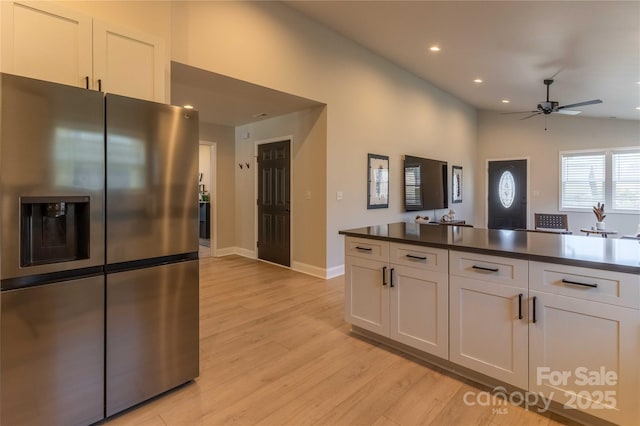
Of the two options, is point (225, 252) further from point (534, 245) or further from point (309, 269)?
point (534, 245)

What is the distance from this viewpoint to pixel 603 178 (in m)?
7.23

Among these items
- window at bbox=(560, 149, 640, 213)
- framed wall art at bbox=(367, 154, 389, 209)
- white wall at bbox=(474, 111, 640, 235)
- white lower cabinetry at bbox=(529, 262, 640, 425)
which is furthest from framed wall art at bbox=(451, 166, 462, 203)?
white lower cabinetry at bbox=(529, 262, 640, 425)

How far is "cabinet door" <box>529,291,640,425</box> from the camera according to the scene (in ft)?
5.18

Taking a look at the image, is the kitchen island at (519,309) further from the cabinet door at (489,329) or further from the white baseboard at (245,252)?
the white baseboard at (245,252)

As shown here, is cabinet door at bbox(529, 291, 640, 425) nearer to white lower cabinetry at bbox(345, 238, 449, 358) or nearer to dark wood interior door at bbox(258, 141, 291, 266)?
white lower cabinetry at bbox(345, 238, 449, 358)

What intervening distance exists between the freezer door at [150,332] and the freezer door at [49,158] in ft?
0.86

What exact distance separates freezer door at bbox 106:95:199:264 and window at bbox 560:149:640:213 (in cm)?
860

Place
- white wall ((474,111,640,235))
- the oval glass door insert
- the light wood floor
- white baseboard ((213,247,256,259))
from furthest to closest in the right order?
the oval glass door insert
white wall ((474,111,640,235))
white baseboard ((213,247,256,259))
the light wood floor

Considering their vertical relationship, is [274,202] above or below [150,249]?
above

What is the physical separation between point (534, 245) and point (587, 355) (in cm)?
65

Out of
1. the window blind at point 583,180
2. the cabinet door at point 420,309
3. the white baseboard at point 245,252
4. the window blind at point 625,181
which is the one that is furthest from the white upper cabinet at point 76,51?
the window blind at point 625,181

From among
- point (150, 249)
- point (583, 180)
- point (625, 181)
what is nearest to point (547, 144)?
point (583, 180)

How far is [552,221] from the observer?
570 cm

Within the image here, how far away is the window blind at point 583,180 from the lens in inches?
286
